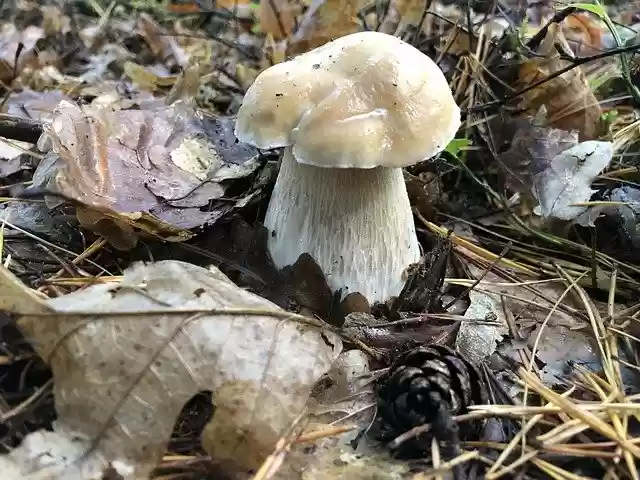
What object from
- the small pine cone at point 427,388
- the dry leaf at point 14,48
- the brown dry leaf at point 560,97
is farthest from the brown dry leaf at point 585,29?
the dry leaf at point 14,48

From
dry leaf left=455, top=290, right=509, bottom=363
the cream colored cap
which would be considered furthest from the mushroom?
dry leaf left=455, top=290, right=509, bottom=363

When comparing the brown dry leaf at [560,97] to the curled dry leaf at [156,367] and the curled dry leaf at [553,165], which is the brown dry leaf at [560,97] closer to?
the curled dry leaf at [553,165]

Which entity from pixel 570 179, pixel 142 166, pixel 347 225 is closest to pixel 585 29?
pixel 570 179

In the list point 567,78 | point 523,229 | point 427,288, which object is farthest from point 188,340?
point 567,78

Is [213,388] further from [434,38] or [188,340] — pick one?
[434,38]

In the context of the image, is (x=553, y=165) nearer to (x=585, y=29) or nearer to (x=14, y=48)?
(x=585, y=29)

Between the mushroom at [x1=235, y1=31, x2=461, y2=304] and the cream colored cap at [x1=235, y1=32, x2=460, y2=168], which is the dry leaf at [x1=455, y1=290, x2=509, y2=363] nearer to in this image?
the mushroom at [x1=235, y1=31, x2=461, y2=304]
